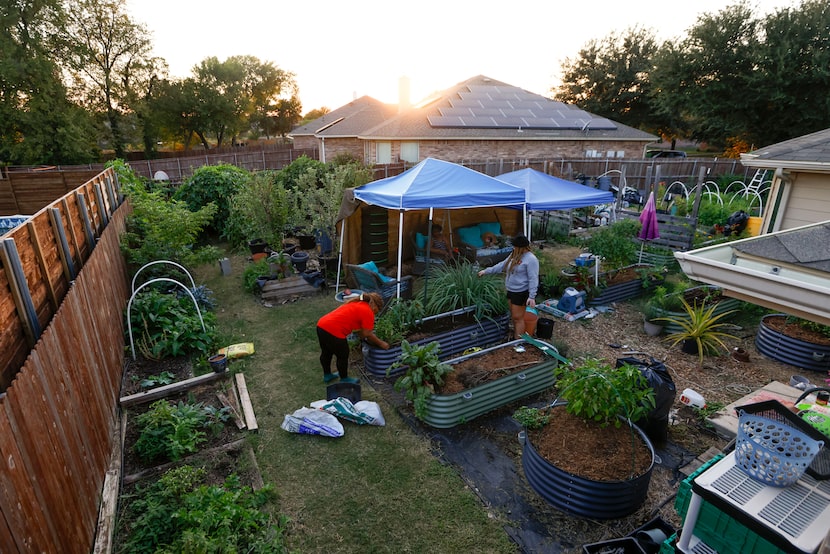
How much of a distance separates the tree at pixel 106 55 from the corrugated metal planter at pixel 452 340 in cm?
3743

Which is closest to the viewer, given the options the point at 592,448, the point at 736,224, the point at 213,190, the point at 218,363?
the point at 592,448

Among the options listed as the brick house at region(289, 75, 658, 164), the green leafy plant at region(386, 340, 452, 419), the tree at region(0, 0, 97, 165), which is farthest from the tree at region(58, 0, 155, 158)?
the green leafy plant at region(386, 340, 452, 419)

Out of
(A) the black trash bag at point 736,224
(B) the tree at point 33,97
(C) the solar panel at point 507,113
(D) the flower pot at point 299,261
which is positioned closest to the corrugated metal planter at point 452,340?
(D) the flower pot at point 299,261

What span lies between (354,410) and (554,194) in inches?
254

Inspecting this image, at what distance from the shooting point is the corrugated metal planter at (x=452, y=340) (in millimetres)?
5648

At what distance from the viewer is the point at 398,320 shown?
6098 mm

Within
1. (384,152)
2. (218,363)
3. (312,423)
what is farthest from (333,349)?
(384,152)

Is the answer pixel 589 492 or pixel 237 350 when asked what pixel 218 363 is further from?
pixel 589 492

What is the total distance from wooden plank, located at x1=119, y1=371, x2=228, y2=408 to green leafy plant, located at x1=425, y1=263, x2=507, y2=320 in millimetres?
3124

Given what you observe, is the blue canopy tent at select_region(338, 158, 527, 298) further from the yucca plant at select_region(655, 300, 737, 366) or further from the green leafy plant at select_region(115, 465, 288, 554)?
the green leafy plant at select_region(115, 465, 288, 554)

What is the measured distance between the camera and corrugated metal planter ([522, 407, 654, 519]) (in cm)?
346

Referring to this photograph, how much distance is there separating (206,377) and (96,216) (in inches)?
154

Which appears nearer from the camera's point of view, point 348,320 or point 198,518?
point 198,518

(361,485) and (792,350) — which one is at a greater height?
(792,350)
